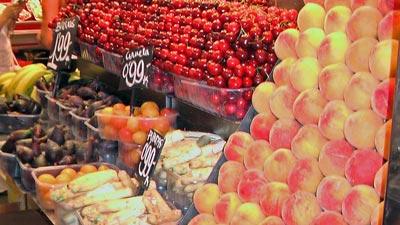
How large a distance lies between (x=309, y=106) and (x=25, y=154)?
191 cm

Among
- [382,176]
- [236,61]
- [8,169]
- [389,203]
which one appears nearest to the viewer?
[389,203]

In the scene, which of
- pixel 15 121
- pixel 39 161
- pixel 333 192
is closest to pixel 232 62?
pixel 333 192

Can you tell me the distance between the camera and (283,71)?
1603mm

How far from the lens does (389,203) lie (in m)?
0.91

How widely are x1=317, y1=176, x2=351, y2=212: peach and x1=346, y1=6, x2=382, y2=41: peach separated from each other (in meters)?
0.32

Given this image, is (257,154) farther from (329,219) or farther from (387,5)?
(387,5)

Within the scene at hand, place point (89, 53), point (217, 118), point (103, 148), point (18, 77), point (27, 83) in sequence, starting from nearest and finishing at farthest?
point (217, 118) → point (103, 148) → point (89, 53) → point (27, 83) → point (18, 77)

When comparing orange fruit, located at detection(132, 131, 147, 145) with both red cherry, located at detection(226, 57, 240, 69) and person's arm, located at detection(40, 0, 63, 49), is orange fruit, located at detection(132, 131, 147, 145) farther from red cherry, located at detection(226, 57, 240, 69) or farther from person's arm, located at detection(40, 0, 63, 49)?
person's arm, located at detection(40, 0, 63, 49)

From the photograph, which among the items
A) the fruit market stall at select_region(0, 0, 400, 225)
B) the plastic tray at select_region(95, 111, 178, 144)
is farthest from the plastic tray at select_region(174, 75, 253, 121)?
the plastic tray at select_region(95, 111, 178, 144)

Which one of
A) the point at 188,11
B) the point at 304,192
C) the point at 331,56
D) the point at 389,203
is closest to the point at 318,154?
the point at 304,192

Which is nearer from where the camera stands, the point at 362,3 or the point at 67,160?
the point at 362,3

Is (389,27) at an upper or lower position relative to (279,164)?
upper

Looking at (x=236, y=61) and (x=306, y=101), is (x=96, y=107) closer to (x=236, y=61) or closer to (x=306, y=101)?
(x=236, y=61)

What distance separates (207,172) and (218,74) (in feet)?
1.19
